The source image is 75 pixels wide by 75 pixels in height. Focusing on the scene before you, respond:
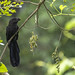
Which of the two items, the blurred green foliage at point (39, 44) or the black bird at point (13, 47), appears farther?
the blurred green foliage at point (39, 44)

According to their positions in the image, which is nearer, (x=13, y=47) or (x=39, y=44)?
(x=13, y=47)

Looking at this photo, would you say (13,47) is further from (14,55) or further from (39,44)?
(39,44)

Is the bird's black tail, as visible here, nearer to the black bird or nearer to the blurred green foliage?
the black bird

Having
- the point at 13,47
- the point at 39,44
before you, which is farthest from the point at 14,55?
the point at 39,44

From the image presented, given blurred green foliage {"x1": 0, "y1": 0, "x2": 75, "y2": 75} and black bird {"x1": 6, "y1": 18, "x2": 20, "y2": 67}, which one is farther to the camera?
blurred green foliage {"x1": 0, "y1": 0, "x2": 75, "y2": 75}

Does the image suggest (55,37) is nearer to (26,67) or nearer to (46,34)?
(46,34)

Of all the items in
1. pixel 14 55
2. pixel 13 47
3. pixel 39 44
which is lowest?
pixel 14 55

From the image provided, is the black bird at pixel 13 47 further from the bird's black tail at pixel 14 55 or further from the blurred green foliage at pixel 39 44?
the blurred green foliage at pixel 39 44

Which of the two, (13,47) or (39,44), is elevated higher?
(39,44)

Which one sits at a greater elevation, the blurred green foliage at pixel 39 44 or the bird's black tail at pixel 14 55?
the blurred green foliage at pixel 39 44

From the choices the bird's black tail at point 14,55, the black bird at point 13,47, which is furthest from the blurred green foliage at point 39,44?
the bird's black tail at point 14,55

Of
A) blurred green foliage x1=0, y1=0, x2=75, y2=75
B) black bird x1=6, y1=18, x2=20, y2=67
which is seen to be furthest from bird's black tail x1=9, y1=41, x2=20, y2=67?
blurred green foliage x1=0, y1=0, x2=75, y2=75

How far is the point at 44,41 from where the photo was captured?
595 cm

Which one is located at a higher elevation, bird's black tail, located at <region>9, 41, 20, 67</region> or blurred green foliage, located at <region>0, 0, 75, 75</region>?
blurred green foliage, located at <region>0, 0, 75, 75</region>
